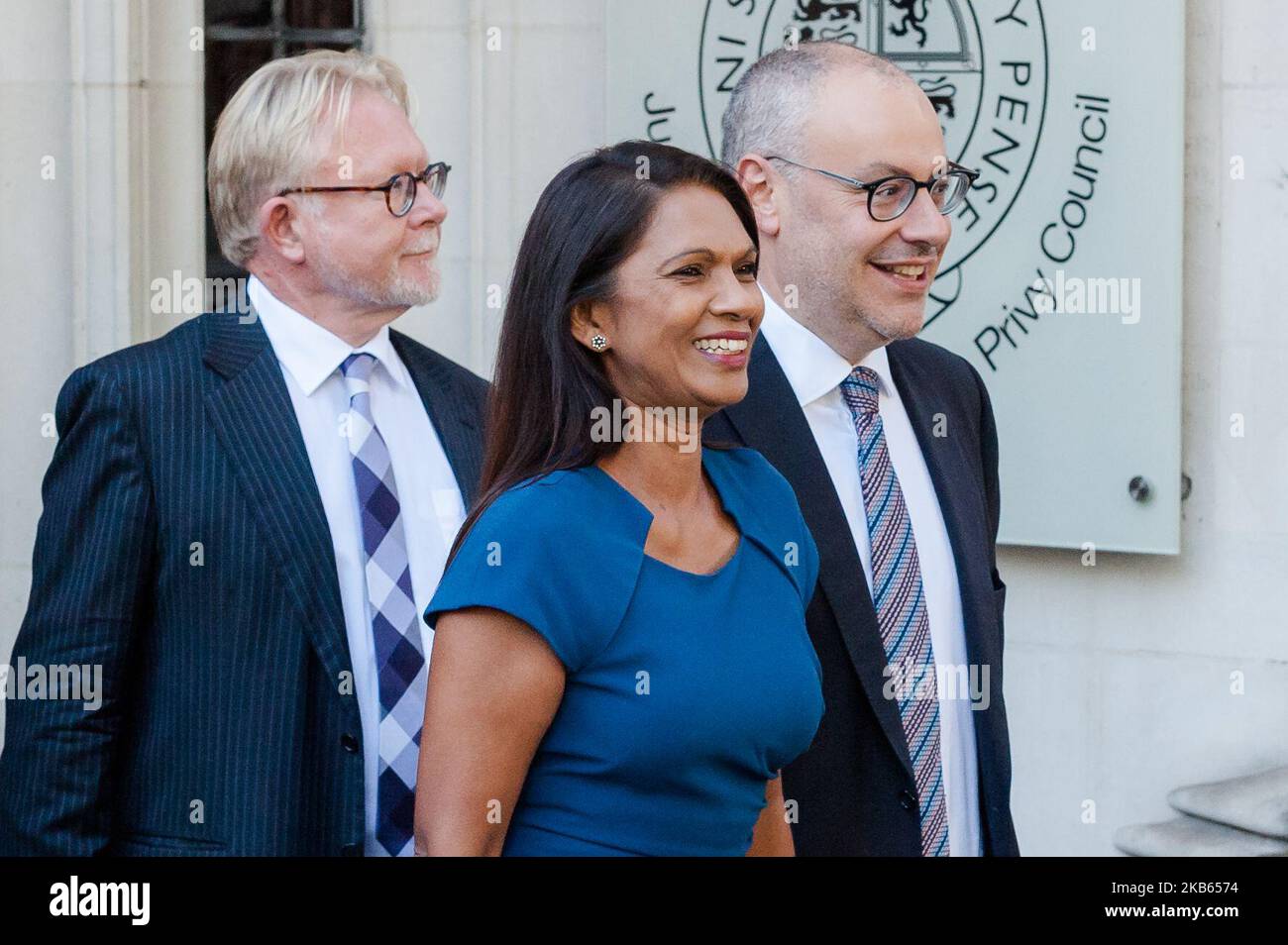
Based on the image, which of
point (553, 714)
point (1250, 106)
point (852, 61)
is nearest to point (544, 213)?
point (553, 714)

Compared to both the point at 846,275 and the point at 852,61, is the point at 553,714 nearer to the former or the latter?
the point at 846,275

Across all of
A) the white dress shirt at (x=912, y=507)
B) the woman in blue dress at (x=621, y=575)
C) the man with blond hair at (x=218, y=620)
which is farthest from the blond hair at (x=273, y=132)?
the woman in blue dress at (x=621, y=575)

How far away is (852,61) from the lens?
293 cm

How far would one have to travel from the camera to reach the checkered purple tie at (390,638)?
9.14 ft

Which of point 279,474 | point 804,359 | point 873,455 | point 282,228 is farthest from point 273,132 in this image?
point 873,455

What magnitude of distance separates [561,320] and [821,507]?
0.59 metres

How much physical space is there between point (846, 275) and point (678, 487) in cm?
64

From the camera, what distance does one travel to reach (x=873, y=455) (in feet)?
9.17

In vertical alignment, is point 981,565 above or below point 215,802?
above

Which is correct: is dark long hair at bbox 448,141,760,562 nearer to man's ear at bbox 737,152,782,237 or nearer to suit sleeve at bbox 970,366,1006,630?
man's ear at bbox 737,152,782,237

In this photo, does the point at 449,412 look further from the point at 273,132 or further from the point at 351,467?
the point at 273,132

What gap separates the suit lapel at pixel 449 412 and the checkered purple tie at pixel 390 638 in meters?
0.13

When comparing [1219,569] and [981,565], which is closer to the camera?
[981,565]
